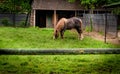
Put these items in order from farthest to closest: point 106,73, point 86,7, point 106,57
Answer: point 86,7, point 106,57, point 106,73

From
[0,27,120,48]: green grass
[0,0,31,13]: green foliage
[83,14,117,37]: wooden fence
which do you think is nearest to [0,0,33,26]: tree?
[0,0,31,13]: green foliage

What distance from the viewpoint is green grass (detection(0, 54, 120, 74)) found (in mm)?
8841

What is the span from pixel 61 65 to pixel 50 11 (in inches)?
1281

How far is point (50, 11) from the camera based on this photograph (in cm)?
4250

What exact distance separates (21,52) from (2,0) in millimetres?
39339

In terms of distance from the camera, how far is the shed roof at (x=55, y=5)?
40.3 m

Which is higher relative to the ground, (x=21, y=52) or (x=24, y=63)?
(x=21, y=52)

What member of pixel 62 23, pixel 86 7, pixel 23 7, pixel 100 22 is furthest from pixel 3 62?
pixel 23 7

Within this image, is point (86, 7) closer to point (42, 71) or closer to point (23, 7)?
point (23, 7)

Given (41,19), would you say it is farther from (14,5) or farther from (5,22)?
(14,5)

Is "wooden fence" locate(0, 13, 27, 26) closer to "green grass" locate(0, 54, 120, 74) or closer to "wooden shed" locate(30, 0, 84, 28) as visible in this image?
"wooden shed" locate(30, 0, 84, 28)

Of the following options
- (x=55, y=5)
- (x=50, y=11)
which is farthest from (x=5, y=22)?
(x=55, y=5)

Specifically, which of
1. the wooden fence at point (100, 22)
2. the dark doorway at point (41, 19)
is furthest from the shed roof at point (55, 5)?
the wooden fence at point (100, 22)

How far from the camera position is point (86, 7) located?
38.9 metres
